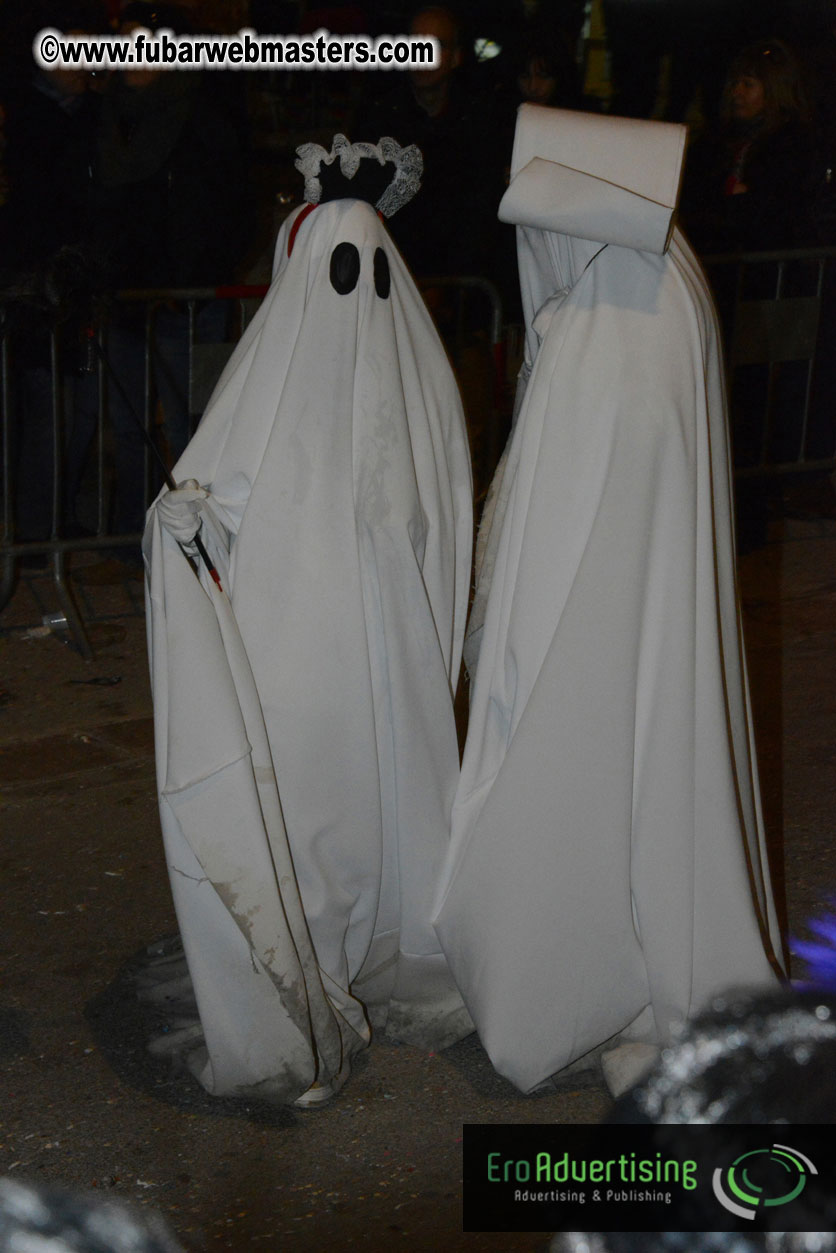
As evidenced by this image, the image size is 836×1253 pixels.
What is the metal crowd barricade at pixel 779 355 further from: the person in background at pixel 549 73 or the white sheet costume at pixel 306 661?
the white sheet costume at pixel 306 661

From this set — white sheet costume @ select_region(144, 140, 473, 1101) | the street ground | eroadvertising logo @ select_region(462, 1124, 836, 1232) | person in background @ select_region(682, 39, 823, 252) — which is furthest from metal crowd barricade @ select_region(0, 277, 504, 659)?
eroadvertising logo @ select_region(462, 1124, 836, 1232)

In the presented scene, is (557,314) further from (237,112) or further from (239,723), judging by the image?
(237,112)

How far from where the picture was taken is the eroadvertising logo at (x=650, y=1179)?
119 inches

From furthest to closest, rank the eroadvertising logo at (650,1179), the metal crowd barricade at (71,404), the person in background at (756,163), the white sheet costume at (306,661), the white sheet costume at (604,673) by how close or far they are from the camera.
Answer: the person in background at (756,163)
the metal crowd barricade at (71,404)
the white sheet costume at (306,661)
the white sheet costume at (604,673)
the eroadvertising logo at (650,1179)

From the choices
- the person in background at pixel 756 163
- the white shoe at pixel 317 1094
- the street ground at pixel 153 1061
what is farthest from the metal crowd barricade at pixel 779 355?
the white shoe at pixel 317 1094

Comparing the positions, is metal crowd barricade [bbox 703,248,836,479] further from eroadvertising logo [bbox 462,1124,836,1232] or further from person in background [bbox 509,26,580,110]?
eroadvertising logo [bbox 462,1124,836,1232]

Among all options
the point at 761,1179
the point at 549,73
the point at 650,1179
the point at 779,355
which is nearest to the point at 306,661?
the point at 650,1179

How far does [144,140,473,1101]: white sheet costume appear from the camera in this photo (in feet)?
10.7

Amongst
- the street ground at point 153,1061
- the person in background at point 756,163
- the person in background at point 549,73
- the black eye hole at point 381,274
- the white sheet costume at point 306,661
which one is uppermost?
the person in background at point 549,73

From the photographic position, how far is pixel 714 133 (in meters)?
7.34

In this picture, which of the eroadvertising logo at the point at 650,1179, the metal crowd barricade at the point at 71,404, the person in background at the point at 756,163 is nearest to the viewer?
the eroadvertising logo at the point at 650,1179

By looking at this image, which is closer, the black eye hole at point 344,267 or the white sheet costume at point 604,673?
the white sheet costume at point 604,673

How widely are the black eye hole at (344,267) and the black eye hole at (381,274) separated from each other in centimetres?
6

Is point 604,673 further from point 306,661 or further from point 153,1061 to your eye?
point 153,1061
